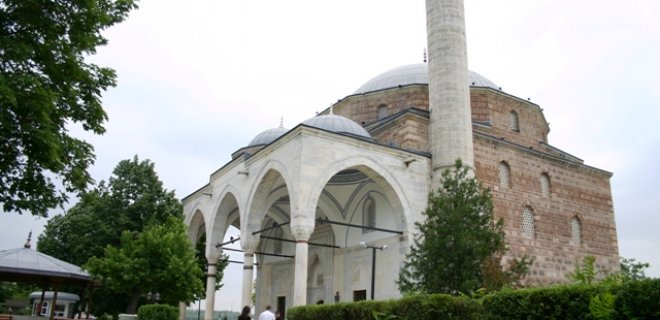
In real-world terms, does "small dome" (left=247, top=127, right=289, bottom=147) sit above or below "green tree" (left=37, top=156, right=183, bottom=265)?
above

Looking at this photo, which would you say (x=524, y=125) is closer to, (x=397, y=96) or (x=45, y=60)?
(x=397, y=96)

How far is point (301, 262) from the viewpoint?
1096cm

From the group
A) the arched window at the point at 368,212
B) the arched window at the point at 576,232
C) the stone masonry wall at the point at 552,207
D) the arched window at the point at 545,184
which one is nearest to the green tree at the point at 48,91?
the arched window at the point at 368,212

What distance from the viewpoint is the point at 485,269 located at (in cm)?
852

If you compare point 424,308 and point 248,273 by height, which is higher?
point 248,273

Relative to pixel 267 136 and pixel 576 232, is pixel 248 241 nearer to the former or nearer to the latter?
pixel 267 136

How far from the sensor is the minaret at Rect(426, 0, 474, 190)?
13.3m

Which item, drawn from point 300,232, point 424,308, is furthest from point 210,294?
point 424,308

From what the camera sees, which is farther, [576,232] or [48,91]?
[576,232]

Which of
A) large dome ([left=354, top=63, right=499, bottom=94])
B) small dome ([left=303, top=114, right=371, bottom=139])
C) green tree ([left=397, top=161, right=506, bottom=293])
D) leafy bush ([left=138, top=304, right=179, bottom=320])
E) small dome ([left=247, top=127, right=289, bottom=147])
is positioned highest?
large dome ([left=354, top=63, right=499, bottom=94])

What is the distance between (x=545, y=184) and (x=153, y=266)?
427 inches

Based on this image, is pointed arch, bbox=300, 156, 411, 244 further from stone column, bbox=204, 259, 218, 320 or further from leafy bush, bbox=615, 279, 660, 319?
leafy bush, bbox=615, 279, 660, 319

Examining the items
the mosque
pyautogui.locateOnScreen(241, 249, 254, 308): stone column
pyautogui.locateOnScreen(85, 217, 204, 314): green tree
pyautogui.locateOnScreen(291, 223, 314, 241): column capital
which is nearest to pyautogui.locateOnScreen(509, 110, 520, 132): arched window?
the mosque

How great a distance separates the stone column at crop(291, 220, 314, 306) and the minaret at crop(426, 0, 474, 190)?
372 centimetres
